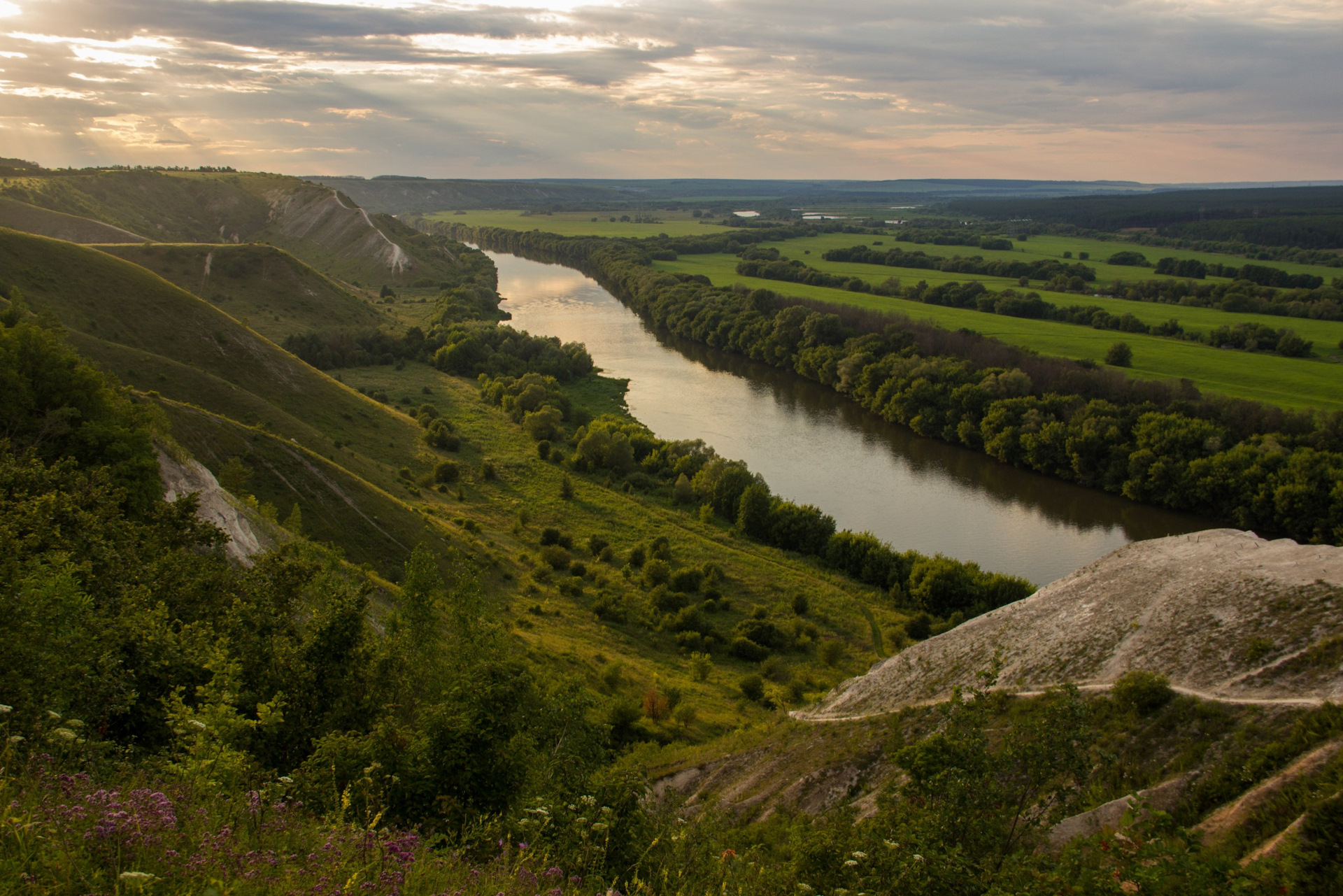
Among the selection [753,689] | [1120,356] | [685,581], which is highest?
[1120,356]

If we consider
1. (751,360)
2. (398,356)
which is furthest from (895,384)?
(398,356)

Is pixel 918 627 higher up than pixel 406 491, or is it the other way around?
pixel 406 491

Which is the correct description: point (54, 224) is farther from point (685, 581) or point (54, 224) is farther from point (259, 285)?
point (685, 581)

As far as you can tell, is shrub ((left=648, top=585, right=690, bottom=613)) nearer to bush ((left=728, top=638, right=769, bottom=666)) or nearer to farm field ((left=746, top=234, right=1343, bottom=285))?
bush ((left=728, top=638, right=769, bottom=666))

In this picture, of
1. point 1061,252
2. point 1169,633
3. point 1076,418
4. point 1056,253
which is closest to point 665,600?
point 1169,633

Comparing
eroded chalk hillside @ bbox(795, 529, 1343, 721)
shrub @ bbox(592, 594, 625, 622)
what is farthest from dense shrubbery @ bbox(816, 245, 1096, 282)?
eroded chalk hillside @ bbox(795, 529, 1343, 721)

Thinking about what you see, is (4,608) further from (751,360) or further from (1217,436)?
(751,360)
